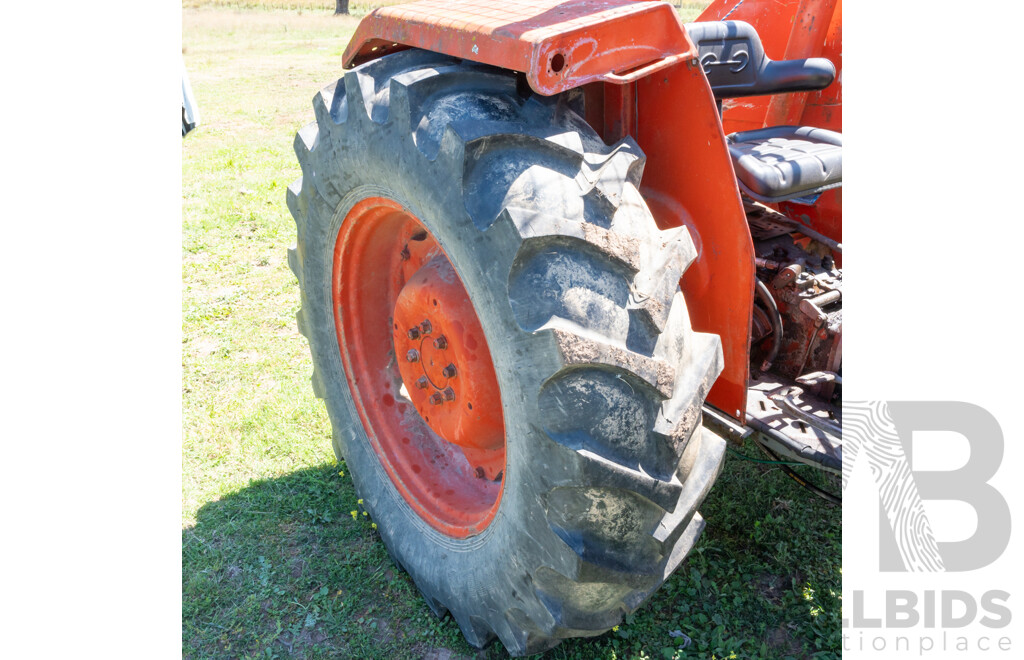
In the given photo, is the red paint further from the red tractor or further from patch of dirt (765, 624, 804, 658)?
patch of dirt (765, 624, 804, 658)

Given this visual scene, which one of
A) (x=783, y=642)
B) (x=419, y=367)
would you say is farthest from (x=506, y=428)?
(x=783, y=642)

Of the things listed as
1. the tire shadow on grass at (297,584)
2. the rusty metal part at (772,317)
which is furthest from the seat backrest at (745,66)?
the tire shadow on grass at (297,584)

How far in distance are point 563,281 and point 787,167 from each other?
91cm

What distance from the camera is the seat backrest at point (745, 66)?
237 centimetres

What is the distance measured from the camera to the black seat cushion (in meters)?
2.15

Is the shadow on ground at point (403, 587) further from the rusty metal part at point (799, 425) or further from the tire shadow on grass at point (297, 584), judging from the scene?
the rusty metal part at point (799, 425)

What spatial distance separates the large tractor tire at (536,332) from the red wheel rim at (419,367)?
1 centimetres

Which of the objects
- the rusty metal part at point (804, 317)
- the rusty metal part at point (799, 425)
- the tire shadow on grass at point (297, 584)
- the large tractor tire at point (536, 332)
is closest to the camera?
the large tractor tire at point (536, 332)

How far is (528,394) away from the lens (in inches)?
66.1

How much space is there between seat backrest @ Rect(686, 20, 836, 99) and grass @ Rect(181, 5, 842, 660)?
1.34 meters

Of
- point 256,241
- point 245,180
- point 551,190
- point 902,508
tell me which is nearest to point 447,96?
point 551,190

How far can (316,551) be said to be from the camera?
2.69 metres

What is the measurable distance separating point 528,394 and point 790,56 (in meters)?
1.69
